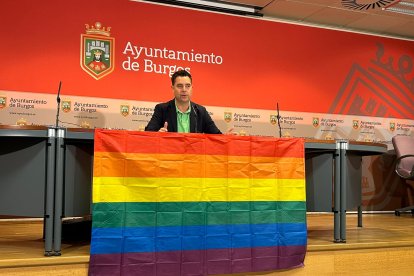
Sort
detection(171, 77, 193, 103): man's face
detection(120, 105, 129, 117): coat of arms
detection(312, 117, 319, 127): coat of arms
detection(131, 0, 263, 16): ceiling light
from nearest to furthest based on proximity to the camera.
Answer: detection(171, 77, 193, 103): man's face
detection(120, 105, 129, 117): coat of arms
detection(131, 0, 263, 16): ceiling light
detection(312, 117, 319, 127): coat of arms

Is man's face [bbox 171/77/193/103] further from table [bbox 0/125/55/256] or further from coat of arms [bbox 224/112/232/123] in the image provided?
coat of arms [bbox 224/112/232/123]

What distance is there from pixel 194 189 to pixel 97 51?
299cm

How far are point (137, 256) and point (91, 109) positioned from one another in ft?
9.38

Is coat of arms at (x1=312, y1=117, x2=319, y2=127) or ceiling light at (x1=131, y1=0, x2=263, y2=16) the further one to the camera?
coat of arms at (x1=312, y1=117, x2=319, y2=127)

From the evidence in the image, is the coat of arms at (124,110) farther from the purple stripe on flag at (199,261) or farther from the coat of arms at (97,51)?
the purple stripe on flag at (199,261)

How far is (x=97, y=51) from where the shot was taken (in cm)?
502

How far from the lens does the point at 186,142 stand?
2576 millimetres

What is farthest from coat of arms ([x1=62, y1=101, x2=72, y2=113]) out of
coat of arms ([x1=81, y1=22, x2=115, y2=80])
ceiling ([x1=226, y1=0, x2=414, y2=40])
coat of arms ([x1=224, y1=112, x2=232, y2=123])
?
ceiling ([x1=226, y1=0, x2=414, y2=40])

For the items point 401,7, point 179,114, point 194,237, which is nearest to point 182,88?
point 179,114

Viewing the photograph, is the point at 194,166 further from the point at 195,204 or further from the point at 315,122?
the point at 315,122

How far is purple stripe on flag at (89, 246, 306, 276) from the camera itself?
2375mm

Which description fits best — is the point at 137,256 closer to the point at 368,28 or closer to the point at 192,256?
the point at 192,256

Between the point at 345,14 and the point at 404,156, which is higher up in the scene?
the point at 345,14

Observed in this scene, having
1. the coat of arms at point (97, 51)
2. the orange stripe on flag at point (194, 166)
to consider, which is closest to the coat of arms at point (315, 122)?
the coat of arms at point (97, 51)
